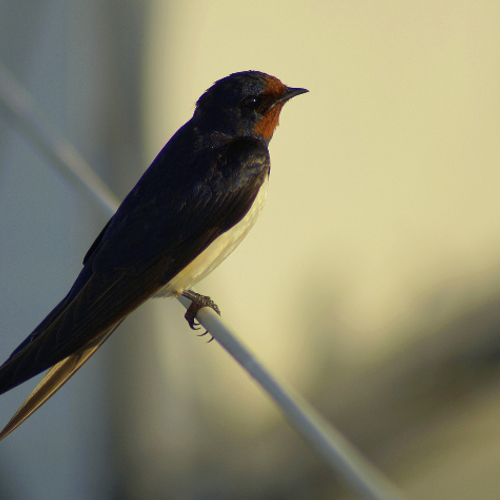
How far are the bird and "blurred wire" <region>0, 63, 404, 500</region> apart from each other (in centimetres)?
14

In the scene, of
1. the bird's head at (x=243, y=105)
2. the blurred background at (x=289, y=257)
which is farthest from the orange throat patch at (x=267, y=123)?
the blurred background at (x=289, y=257)

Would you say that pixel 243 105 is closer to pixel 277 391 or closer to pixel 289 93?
pixel 289 93

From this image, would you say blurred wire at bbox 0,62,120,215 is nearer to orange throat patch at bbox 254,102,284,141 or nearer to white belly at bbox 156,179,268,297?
white belly at bbox 156,179,268,297

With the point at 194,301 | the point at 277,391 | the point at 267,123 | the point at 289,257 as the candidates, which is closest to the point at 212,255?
the point at 194,301

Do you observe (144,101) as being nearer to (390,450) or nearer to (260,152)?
(260,152)

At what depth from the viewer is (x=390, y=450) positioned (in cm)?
311

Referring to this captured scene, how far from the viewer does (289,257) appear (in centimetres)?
296

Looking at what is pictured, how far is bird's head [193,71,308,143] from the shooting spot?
1601mm

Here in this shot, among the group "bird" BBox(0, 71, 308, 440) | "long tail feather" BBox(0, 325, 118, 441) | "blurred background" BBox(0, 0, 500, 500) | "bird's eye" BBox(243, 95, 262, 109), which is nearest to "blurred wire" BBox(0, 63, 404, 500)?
"bird" BBox(0, 71, 308, 440)

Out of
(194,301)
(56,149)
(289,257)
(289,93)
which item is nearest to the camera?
(56,149)

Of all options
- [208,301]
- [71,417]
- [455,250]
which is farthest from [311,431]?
[455,250]

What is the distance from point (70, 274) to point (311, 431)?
213 centimetres

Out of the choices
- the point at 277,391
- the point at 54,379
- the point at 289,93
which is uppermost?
the point at 289,93

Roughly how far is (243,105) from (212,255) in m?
0.33
